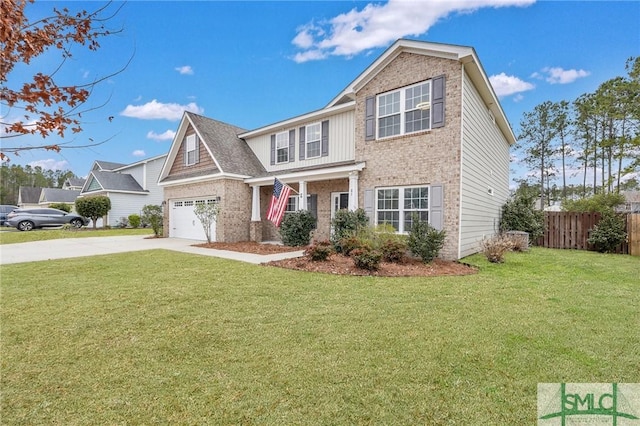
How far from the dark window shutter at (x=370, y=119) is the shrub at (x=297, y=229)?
408 centimetres

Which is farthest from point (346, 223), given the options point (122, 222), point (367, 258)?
point (122, 222)

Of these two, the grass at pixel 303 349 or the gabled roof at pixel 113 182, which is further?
the gabled roof at pixel 113 182

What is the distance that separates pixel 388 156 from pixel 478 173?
3592mm

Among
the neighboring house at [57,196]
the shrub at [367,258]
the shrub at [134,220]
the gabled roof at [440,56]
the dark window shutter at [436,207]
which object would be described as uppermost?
the gabled roof at [440,56]

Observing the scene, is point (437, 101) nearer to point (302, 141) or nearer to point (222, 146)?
point (302, 141)

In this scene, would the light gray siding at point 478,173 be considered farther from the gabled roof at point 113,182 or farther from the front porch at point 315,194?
the gabled roof at point 113,182

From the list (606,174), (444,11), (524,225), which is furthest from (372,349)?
(606,174)

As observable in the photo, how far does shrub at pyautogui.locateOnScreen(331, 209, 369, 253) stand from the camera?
34.8ft

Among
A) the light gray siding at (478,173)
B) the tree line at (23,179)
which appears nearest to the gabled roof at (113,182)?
the light gray siding at (478,173)

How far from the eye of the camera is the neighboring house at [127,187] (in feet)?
89.4

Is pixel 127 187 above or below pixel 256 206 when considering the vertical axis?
above

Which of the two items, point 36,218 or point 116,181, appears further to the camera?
point 116,181

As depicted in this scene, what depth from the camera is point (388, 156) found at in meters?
11.1

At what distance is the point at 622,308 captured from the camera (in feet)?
16.5
